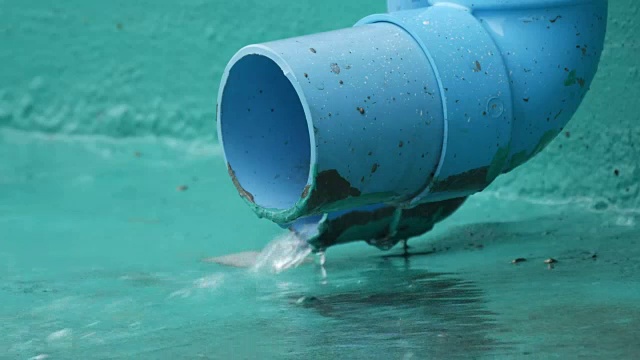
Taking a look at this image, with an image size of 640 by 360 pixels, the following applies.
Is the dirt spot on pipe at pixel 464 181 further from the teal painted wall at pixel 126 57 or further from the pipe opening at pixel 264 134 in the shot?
the teal painted wall at pixel 126 57

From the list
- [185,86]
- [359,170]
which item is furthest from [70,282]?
[185,86]

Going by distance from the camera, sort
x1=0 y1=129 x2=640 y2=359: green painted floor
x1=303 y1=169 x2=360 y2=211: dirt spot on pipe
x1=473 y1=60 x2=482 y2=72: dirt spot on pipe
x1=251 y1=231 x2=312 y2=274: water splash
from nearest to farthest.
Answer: x1=0 y1=129 x2=640 y2=359: green painted floor < x1=303 y1=169 x2=360 y2=211: dirt spot on pipe < x1=473 y1=60 x2=482 y2=72: dirt spot on pipe < x1=251 y1=231 x2=312 y2=274: water splash

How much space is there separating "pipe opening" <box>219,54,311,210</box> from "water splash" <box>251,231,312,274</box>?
9.8 inches

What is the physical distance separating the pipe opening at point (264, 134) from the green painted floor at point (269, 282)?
26 cm

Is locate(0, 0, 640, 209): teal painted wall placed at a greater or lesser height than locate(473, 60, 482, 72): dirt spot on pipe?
greater

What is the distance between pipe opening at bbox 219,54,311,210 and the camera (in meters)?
2.85

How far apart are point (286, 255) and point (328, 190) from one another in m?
0.75

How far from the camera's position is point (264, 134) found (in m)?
2.97

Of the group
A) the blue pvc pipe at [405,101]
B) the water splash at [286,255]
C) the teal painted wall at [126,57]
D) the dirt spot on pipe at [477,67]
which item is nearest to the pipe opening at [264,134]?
the blue pvc pipe at [405,101]

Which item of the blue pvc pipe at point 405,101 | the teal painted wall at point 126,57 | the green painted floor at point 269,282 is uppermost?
the teal painted wall at point 126,57

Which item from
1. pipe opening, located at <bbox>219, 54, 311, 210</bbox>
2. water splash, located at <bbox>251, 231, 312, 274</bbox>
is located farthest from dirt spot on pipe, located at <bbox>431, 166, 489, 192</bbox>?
water splash, located at <bbox>251, 231, 312, 274</bbox>

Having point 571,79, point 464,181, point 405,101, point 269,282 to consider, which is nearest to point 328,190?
point 405,101

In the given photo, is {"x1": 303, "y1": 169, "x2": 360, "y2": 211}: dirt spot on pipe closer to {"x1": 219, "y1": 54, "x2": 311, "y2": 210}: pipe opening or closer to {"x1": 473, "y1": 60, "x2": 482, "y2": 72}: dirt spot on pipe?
{"x1": 219, "y1": 54, "x2": 311, "y2": 210}: pipe opening

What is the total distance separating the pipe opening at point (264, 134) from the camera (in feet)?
9.35
